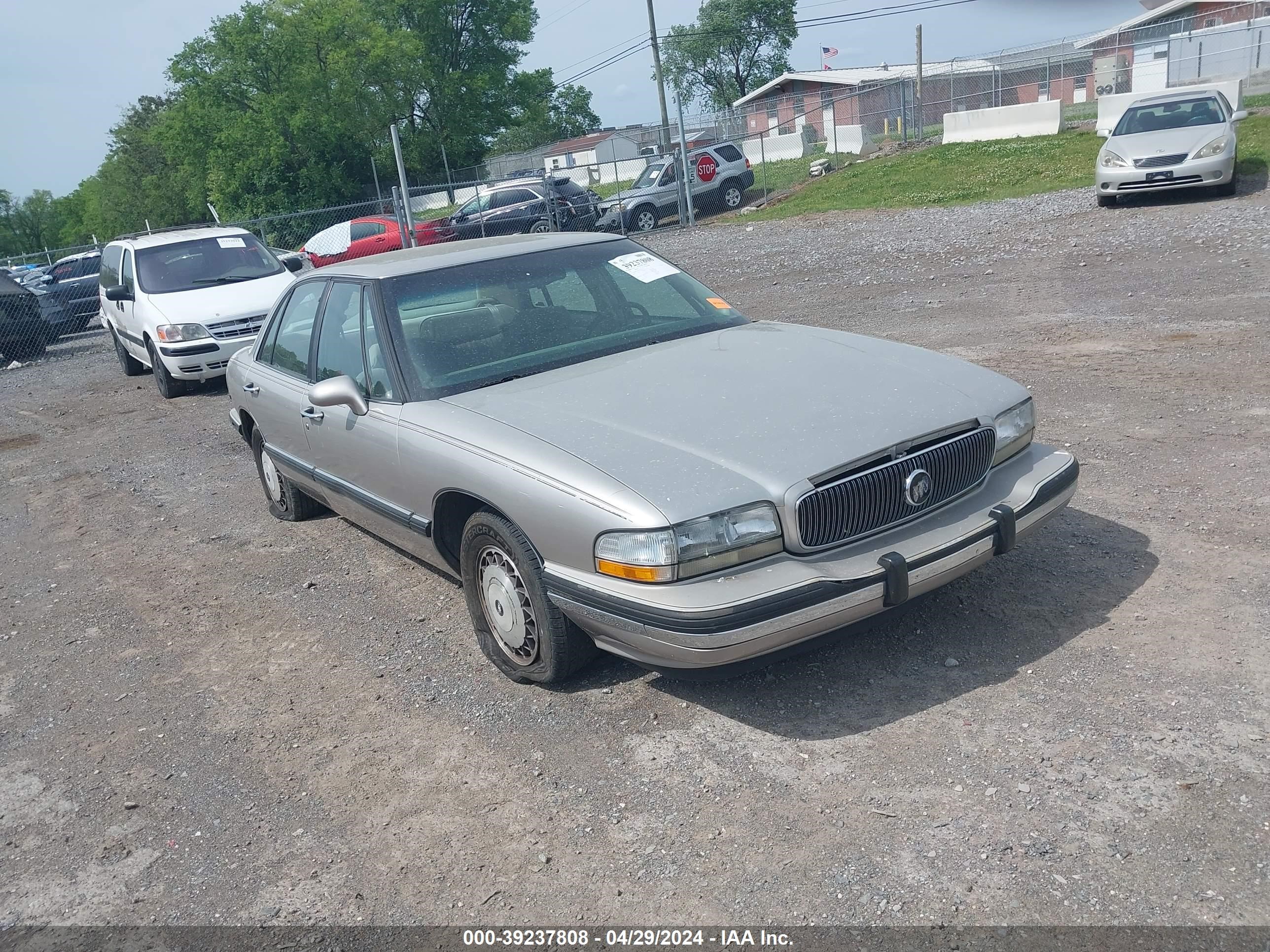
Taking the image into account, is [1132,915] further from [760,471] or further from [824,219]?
[824,219]

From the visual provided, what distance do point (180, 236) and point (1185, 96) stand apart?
14.6 m

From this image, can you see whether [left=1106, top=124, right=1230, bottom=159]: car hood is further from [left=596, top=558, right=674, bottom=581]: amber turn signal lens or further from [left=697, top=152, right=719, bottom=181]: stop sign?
[left=596, top=558, right=674, bottom=581]: amber turn signal lens

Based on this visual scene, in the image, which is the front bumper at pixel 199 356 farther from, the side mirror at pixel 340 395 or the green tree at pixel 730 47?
the green tree at pixel 730 47

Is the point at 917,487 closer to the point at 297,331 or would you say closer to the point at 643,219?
the point at 297,331

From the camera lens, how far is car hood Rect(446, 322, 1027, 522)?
3521 millimetres

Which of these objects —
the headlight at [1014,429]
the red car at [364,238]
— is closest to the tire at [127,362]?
the red car at [364,238]

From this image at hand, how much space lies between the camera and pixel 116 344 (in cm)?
1473

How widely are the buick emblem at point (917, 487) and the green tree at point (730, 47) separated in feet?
293

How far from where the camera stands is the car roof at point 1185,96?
51.5 feet

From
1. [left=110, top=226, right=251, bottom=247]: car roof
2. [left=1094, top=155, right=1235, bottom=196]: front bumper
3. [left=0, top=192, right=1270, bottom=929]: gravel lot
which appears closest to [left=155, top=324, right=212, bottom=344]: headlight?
[left=110, top=226, right=251, bottom=247]: car roof

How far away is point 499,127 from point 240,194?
1811 cm


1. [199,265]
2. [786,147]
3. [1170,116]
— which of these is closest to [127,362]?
[199,265]

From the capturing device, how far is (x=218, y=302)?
39.0 ft

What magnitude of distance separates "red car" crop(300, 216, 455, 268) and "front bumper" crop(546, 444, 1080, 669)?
1944 centimetres
